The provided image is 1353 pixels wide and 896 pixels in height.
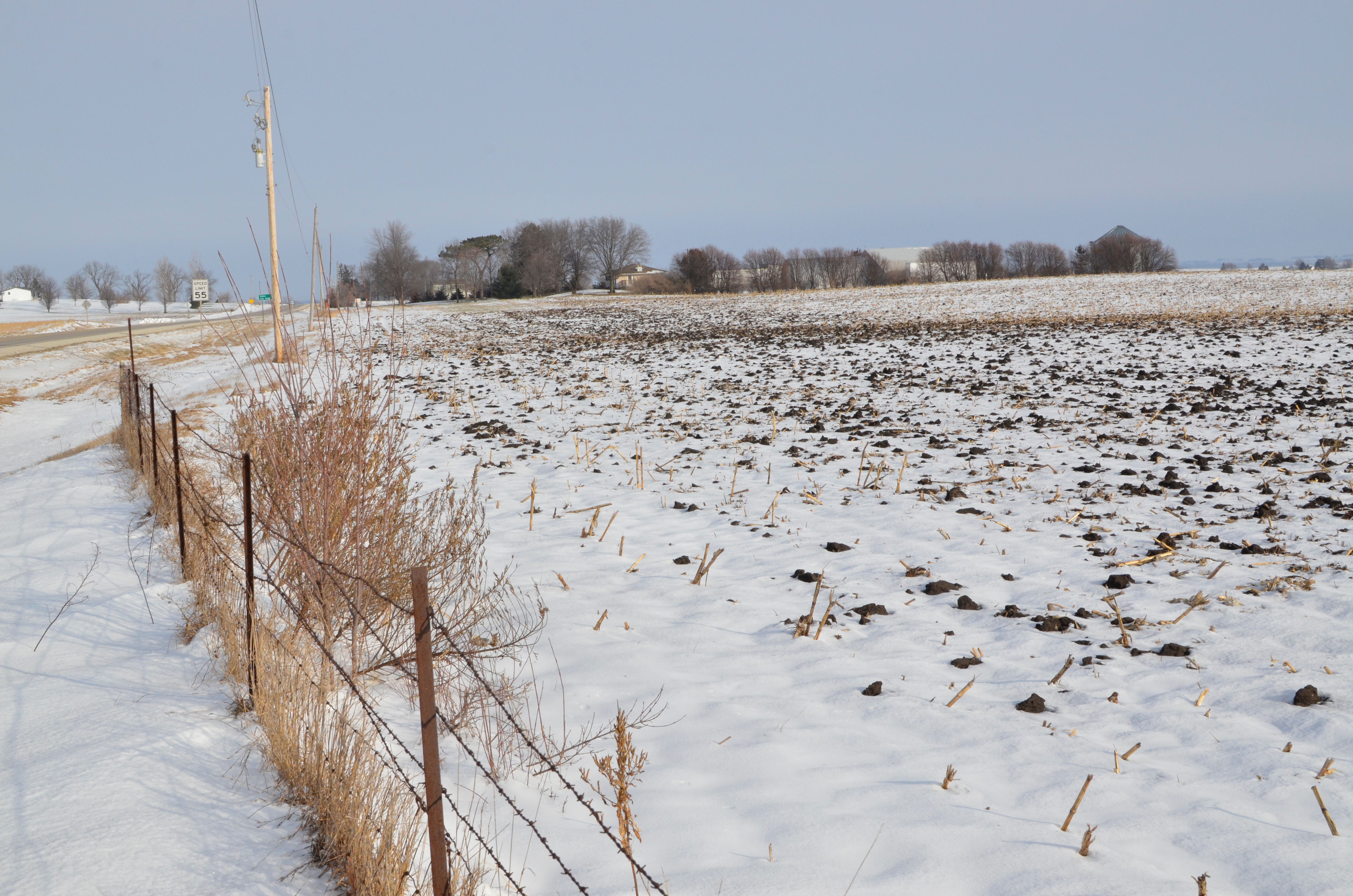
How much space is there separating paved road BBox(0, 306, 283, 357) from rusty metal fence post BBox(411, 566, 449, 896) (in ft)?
99.0

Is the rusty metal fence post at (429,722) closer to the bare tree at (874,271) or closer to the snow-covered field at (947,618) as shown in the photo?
the snow-covered field at (947,618)

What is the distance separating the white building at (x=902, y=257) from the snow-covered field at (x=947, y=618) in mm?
84958

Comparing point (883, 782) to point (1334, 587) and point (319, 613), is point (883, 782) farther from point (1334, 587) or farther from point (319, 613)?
point (1334, 587)

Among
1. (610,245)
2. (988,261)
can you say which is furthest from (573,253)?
(988,261)

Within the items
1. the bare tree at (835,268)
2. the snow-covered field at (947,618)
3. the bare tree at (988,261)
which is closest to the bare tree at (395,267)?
the snow-covered field at (947,618)

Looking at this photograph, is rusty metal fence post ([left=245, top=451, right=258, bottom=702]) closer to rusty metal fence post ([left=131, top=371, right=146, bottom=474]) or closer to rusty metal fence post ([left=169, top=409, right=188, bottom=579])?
rusty metal fence post ([left=169, top=409, right=188, bottom=579])

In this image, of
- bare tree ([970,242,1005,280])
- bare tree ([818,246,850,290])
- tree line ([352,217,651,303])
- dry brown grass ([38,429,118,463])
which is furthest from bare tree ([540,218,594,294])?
dry brown grass ([38,429,118,463])

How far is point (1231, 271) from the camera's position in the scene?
1996 inches

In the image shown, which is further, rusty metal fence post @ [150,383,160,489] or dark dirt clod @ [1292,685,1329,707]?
rusty metal fence post @ [150,383,160,489]

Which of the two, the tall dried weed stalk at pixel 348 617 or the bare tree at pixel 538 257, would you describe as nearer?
the tall dried weed stalk at pixel 348 617

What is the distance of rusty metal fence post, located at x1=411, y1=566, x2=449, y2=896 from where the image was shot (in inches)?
94.0

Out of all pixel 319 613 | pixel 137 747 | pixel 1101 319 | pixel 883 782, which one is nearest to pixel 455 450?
pixel 319 613

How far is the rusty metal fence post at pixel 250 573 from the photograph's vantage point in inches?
157

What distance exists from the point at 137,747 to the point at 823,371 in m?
14.3
